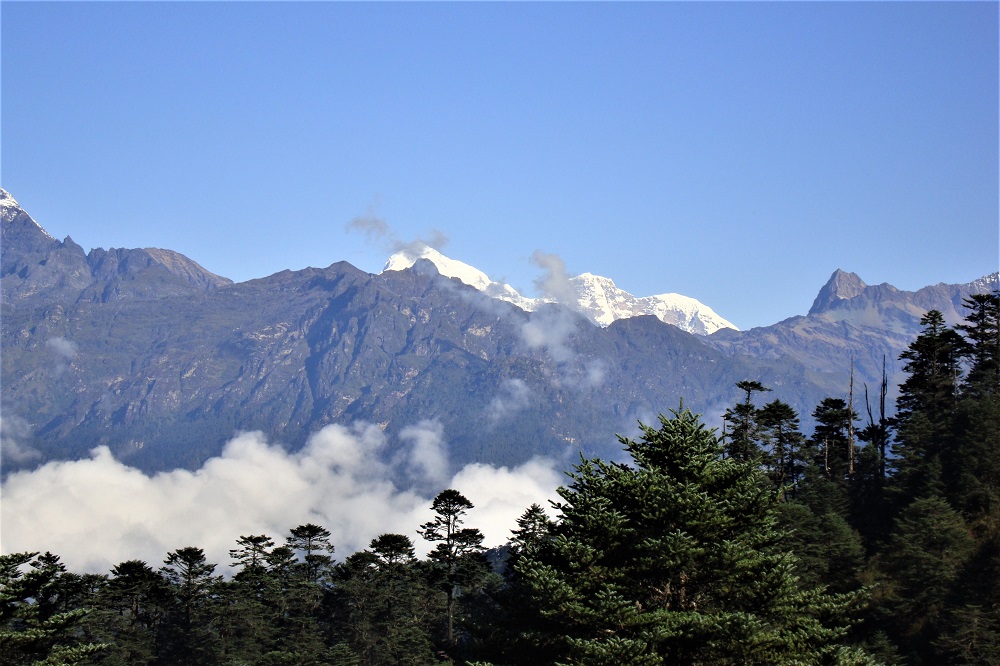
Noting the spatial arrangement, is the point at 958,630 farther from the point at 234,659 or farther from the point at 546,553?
the point at 234,659

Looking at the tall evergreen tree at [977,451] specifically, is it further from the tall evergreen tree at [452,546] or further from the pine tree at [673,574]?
the pine tree at [673,574]

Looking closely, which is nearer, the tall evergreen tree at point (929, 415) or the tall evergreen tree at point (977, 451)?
the tall evergreen tree at point (977, 451)

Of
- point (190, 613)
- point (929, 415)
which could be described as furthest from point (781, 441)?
point (190, 613)

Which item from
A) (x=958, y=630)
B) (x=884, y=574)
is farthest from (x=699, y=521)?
(x=884, y=574)

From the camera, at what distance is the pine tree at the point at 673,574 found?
35.9 m

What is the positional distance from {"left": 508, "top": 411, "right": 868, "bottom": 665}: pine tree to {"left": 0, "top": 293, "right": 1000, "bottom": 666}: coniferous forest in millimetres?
94

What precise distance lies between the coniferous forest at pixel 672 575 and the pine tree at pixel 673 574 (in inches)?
3.7

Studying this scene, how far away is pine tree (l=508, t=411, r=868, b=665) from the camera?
35.9m

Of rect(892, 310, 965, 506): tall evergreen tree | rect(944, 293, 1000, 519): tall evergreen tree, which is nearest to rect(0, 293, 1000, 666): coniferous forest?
rect(944, 293, 1000, 519): tall evergreen tree

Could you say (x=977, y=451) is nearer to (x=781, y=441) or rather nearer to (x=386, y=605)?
(x=781, y=441)

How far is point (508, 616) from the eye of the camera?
4444 centimetres

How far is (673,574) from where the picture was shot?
37875 millimetres

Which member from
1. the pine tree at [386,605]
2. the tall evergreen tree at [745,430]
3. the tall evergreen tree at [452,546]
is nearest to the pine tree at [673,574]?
the pine tree at [386,605]

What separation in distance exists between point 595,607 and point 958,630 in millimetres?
51175
